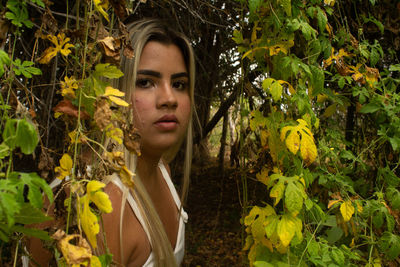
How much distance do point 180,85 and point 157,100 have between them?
0.24m

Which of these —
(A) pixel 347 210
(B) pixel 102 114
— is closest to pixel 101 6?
(B) pixel 102 114

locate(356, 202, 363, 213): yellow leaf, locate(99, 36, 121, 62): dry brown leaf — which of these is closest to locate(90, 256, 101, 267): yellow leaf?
locate(99, 36, 121, 62): dry brown leaf

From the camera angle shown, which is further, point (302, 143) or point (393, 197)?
point (393, 197)

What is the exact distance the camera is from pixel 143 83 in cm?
146

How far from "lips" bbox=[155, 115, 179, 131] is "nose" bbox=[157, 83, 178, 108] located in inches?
1.8

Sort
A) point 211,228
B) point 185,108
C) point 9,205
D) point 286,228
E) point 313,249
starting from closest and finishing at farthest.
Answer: point 9,205, point 286,228, point 313,249, point 185,108, point 211,228

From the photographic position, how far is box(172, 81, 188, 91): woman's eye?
1.61 m

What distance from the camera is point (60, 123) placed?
133 inches

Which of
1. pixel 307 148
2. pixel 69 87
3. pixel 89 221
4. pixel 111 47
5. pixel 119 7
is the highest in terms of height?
pixel 119 7

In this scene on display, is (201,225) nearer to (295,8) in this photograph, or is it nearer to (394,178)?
(394,178)

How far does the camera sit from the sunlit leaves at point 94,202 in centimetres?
68

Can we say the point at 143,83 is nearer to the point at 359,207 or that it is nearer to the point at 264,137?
the point at 264,137

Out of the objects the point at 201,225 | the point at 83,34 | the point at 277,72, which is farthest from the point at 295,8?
the point at 201,225

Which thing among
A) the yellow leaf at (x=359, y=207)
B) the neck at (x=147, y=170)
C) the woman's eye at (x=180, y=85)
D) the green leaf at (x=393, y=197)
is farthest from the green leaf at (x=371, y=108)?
the neck at (x=147, y=170)
